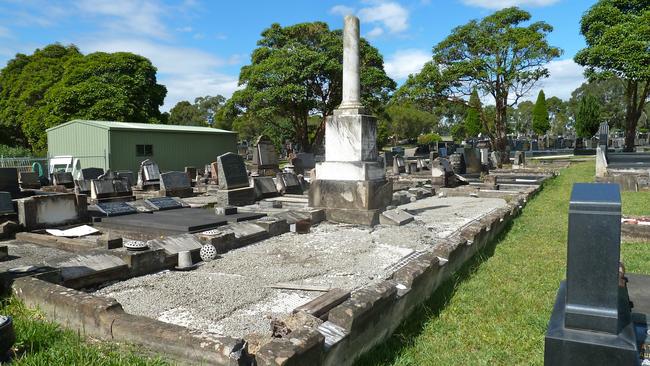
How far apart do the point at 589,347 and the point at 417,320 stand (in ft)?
6.47

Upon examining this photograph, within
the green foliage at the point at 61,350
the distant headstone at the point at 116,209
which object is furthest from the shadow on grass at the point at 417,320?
the distant headstone at the point at 116,209

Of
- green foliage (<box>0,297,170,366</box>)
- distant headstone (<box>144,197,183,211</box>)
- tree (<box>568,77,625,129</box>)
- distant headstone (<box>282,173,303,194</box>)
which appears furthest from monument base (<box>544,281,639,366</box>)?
tree (<box>568,77,625,129</box>)

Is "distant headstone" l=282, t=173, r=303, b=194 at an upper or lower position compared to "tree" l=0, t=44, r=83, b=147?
lower

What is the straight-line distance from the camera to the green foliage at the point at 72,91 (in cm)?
2886

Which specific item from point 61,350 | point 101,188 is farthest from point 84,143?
point 61,350

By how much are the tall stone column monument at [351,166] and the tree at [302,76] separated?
18.7 meters

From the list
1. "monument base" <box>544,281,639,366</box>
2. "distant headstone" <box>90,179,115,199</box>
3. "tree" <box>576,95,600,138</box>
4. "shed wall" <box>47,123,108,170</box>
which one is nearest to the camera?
"monument base" <box>544,281,639,366</box>

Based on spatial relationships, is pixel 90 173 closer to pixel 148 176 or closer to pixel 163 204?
pixel 148 176

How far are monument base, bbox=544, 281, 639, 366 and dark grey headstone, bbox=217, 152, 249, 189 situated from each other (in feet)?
32.5

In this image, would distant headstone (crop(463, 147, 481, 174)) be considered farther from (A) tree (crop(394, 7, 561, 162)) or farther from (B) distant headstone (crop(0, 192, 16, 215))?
(B) distant headstone (crop(0, 192, 16, 215))

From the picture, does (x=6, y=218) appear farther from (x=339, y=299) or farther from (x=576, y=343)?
(x=576, y=343)

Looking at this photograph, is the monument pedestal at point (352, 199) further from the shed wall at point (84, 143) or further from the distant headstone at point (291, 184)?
the shed wall at point (84, 143)

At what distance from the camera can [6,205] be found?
850cm

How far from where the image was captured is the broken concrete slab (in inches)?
329
